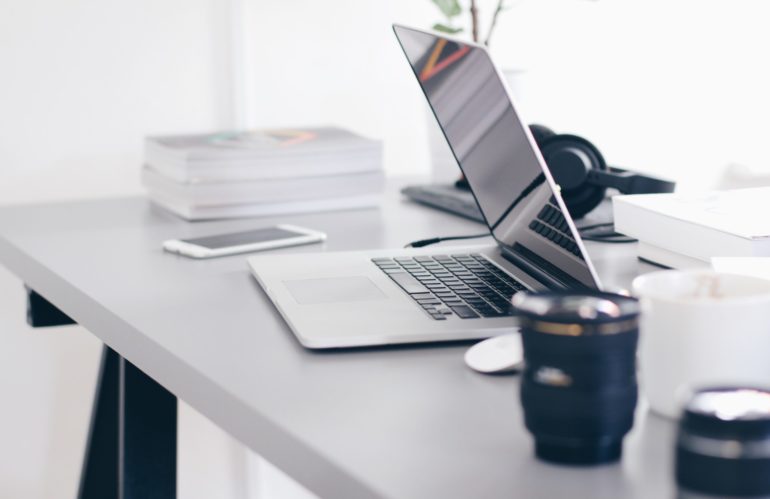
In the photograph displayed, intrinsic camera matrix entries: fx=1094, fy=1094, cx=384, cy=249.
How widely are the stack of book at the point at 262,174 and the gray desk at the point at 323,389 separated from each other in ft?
0.60

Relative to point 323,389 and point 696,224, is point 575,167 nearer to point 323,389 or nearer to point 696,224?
point 696,224

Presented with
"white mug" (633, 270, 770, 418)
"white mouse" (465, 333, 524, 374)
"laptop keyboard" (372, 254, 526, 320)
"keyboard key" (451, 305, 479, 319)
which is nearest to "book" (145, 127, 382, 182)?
"laptop keyboard" (372, 254, 526, 320)

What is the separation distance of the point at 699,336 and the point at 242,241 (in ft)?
2.34

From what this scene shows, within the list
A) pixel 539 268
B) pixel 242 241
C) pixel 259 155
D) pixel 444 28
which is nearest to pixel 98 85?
pixel 259 155

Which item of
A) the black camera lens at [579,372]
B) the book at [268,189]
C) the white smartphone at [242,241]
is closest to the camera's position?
the black camera lens at [579,372]

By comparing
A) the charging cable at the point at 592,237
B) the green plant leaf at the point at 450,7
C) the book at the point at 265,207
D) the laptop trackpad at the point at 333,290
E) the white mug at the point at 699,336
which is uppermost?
the green plant leaf at the point at 450,7

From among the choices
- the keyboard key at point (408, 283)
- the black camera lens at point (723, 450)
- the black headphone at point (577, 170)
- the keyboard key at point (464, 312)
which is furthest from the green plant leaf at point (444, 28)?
the black camera lens at point (723, 450)

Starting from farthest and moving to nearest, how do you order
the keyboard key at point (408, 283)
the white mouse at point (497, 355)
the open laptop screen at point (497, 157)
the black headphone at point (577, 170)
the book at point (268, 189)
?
the book at point (268, 189), the black headphone at point (577, 170), the keyboard key at point (408, 283), the open laptop screen at point (497, 157), the white mouse at point (497, 355)

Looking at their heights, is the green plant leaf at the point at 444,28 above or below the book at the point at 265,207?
above

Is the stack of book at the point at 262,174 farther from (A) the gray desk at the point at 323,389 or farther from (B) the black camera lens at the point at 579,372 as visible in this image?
(B) the black camera lens at the point at 579,372

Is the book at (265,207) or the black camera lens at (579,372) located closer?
the black camera lens at (579,372)

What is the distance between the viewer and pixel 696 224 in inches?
38.3

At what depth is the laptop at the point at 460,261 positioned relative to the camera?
0.79 metres

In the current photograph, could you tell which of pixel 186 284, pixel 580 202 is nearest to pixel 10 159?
pixel 186 284
